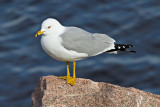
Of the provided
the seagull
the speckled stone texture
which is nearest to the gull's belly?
the seagull

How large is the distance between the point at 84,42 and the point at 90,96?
96 cm

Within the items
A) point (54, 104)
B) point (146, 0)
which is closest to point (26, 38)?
point (146, 0)

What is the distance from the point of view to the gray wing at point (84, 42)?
6161mm

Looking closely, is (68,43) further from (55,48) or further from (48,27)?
(48,27)

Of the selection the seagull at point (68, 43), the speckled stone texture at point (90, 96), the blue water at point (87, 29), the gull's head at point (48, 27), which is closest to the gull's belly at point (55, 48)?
the seagull at point (68, 43)

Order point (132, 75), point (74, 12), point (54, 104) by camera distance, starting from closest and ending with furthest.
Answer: point (54, 104) < point (132, 75) < point (74, 12)

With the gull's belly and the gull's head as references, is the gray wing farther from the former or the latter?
the gull's head

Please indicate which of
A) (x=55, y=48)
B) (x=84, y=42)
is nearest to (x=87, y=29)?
(x=84, y=42)

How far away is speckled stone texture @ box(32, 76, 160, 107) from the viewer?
5965 millimetres

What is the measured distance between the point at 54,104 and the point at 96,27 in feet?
20.6

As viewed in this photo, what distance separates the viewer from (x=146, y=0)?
12953mm

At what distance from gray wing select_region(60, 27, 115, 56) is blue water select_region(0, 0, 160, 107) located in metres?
3.48

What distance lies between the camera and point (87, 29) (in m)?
11.7

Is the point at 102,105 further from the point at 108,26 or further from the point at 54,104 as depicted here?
the point at 108,26
